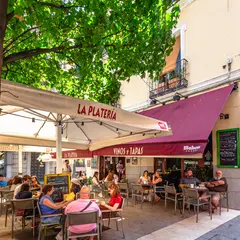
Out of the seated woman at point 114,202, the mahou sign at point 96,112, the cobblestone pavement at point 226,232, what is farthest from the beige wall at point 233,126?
the mahou sign at point 96,112

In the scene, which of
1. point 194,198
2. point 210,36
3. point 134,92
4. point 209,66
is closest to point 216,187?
point 194,198

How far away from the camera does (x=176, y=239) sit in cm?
561

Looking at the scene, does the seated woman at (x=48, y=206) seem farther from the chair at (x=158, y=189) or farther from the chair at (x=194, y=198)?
the chair at (x=158, y=189)

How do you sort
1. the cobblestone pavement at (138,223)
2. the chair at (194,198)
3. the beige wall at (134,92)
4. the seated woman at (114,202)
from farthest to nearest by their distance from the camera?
the beige wall at (134,92) < the chair at (194,198) < the cobblestone pavement at (138,223) < the seated woman at (114,202)

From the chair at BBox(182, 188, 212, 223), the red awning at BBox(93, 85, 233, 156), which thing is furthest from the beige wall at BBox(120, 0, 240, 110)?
the chair at BBox(182, 188, 212, 223)

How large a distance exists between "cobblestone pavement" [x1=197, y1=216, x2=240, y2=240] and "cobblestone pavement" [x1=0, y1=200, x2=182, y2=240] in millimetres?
1186

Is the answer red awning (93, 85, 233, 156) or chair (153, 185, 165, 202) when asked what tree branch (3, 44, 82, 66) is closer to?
red awning (93, 85, 233, 156)

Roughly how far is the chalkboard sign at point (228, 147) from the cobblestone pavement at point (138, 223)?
2435mm

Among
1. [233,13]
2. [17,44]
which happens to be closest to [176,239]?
[17,44]

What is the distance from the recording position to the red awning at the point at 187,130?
721 centimetres

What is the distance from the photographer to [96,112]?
16.0ft

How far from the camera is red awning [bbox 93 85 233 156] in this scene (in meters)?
7.21

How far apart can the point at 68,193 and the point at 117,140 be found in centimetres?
235

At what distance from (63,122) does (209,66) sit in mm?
6081
